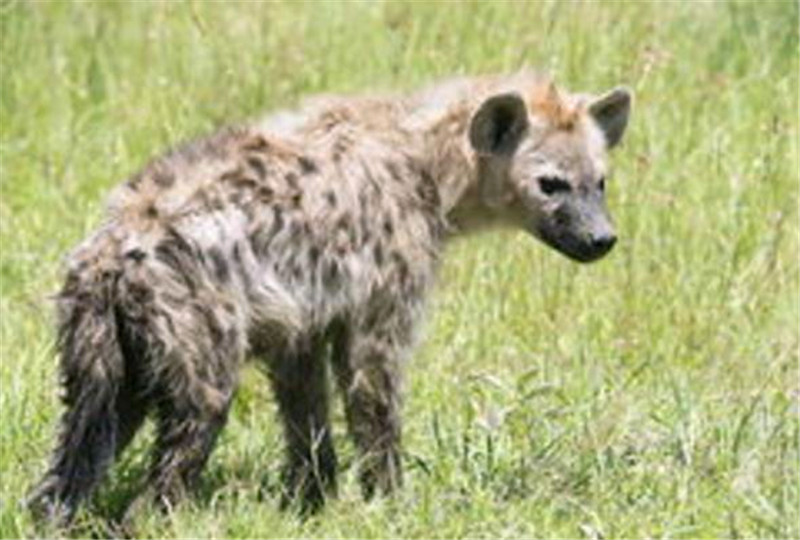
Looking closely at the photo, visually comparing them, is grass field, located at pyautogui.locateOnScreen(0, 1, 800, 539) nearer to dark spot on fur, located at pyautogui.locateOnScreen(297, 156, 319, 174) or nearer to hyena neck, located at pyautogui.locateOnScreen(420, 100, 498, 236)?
hyena neck, located at pyautogui.locateOnScreen(420, 100, 498, 236)

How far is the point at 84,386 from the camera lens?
18.6 feet

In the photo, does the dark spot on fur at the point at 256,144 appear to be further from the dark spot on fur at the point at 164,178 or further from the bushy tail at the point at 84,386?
the bushy tail at the point at 84,386

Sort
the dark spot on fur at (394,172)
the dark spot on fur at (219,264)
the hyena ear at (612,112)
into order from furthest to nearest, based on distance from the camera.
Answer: the hyena ear at (612,112) < the dark spot on fur at (394,172) < the dark spot on fur at (219,264)

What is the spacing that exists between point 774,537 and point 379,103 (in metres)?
1.60

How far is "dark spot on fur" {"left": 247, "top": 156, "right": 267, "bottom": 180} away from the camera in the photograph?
6.02 meters

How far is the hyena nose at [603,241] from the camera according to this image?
6.63 metres

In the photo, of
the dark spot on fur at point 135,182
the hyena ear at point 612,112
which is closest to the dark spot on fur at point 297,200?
the dark spot on fur at point 135,182

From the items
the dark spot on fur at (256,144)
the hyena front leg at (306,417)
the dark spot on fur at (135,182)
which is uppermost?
the dark spot on fur at (256,144)

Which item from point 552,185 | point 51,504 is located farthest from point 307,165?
point 51,504

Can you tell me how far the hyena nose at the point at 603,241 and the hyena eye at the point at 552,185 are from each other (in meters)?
0.16

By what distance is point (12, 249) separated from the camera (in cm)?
774

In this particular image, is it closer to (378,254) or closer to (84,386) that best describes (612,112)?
(378,254)

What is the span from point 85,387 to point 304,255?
0.68 meters

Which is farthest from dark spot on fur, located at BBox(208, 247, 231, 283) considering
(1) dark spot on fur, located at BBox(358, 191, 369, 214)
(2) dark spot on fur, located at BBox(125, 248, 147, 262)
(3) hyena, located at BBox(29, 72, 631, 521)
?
(1) dark spot on fur, located at BBox(358, 191, 369, 214)
